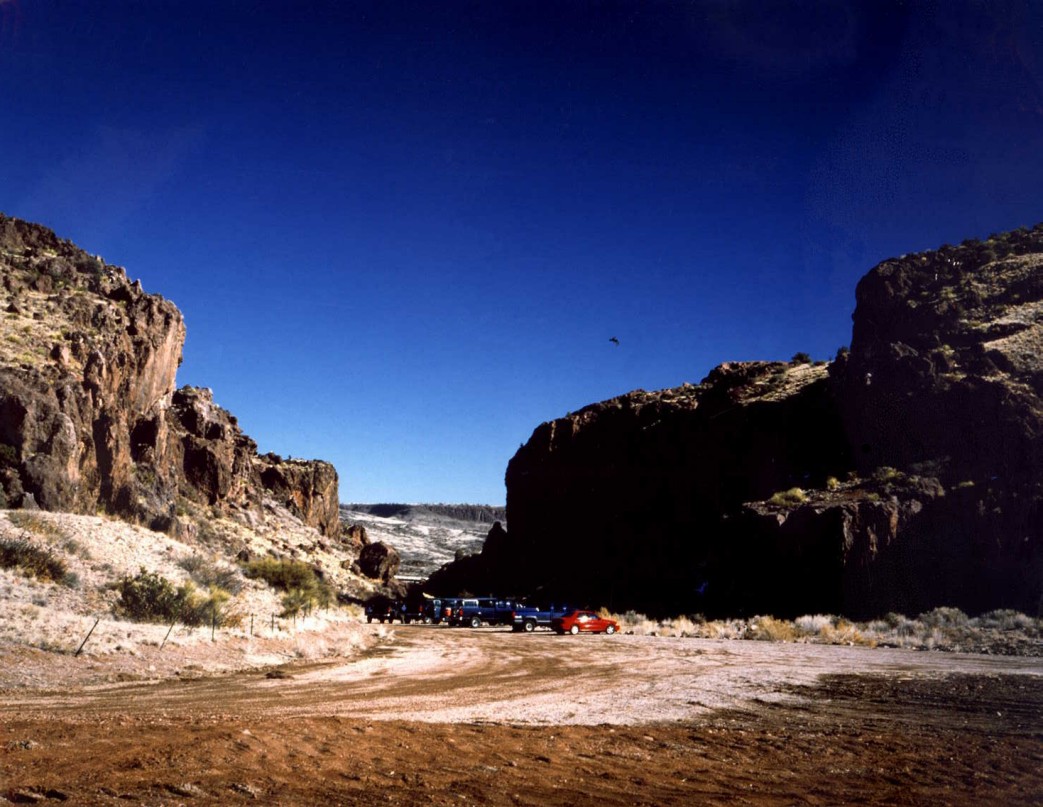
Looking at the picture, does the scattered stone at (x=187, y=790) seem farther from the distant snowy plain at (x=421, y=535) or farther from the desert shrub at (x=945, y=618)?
the distant snowy plain at (x=421, y=535)

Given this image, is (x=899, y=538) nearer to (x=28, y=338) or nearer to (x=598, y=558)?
(x=598, y=558)

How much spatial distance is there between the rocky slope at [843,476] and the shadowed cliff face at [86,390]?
36319 millimetres

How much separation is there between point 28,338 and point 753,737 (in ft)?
139

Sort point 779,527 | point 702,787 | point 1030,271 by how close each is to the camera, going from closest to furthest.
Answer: point 702,787
point 779,527
point 1030,271

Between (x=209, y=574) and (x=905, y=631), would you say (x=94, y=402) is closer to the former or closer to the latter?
(x=209, y=574)

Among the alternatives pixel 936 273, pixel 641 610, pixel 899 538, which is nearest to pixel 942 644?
pixel 899 538

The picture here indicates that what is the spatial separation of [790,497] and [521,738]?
44.2 m

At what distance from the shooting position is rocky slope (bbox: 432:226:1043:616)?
130ft

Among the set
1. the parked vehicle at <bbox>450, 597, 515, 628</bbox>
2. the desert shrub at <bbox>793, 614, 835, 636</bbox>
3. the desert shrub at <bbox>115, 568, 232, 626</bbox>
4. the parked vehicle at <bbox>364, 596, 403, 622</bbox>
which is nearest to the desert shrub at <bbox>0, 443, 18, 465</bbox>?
the desert shrub at <bbox>115, 568, 232, 626</bbox>

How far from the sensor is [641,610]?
5569 cm

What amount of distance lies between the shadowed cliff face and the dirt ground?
21.9 m

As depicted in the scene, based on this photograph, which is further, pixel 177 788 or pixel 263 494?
pixel 263 494

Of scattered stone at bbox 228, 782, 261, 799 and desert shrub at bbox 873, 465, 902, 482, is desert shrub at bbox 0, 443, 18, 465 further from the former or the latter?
desert shrub at bbox 873, 465, 902, 482

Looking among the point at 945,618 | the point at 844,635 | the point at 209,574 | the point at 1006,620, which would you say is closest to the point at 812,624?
the point at 844,635
